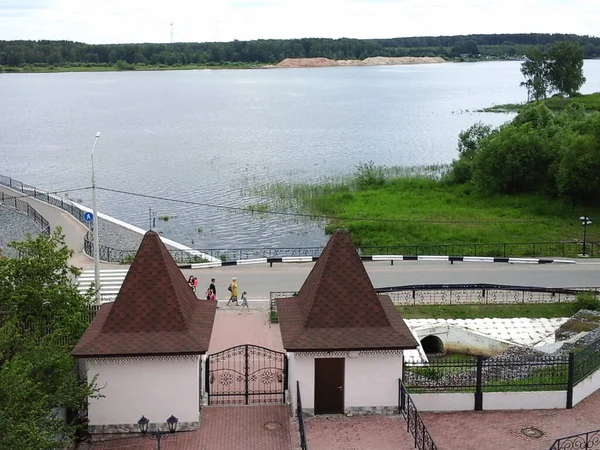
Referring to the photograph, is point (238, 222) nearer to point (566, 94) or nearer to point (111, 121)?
point (111, 121)

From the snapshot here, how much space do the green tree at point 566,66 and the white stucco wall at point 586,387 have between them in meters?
92.7

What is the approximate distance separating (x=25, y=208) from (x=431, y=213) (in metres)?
23.6

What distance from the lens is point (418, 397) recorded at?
18.1 meters

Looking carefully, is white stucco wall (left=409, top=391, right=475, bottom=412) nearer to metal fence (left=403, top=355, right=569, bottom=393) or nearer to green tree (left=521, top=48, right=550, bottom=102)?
metal fence (left=403, top=355, right=569, bottom=393)

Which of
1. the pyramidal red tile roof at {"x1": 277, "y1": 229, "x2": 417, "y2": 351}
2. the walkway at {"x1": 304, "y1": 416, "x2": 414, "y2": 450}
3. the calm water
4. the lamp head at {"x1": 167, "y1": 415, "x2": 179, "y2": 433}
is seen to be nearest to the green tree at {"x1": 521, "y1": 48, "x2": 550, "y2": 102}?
the calm water

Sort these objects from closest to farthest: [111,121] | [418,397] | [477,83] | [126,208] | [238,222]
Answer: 1. [418,397]
2. [238,222]
3. [126,208]
4. [111,121]
5. [477,83]

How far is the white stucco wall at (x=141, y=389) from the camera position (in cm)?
1662

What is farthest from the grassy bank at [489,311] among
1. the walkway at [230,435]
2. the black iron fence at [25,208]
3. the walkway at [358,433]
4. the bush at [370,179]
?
the bush at [370,179]

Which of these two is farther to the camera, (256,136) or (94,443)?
(256,136)

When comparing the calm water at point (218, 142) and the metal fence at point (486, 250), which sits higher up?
the calm water at point (218, 142)

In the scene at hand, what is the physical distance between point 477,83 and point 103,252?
560 feet

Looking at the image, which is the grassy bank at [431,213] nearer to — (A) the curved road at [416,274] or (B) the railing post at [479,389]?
(A) the curved road at [416,274]

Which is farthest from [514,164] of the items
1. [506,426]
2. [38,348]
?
[38,348]

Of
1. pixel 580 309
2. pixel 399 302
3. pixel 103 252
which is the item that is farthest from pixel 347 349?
pixel 103 252
